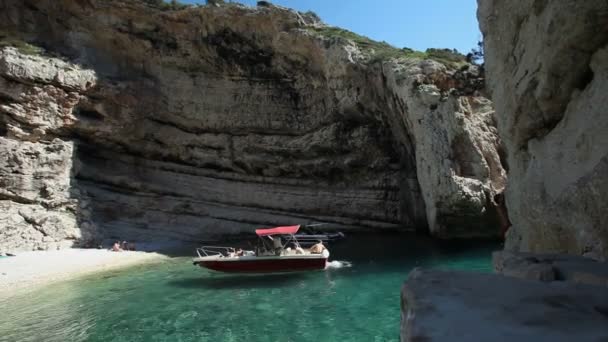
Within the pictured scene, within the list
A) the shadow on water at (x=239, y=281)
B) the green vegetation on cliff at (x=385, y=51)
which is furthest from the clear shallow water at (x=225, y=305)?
the green vegetation on cliff at (x=385, y=51)

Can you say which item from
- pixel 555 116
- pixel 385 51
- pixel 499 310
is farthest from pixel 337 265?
pixel 385 51

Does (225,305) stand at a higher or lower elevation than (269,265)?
lower

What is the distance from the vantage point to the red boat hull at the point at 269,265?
50.9ft

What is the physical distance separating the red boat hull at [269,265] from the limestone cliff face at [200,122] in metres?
9.59

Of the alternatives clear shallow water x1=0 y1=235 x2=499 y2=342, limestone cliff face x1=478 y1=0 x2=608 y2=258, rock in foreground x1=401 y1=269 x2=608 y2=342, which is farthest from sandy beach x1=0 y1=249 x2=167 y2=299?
limestone cliff face x1=478 y1=0 x2=608 y2=258

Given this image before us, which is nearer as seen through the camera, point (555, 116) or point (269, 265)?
point (555, 116)

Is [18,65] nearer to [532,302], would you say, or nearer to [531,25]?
[531,25]

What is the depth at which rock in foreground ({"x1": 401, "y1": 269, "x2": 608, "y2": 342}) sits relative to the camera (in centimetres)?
172

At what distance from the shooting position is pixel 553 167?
18.3 feet

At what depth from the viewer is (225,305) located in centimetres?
1130

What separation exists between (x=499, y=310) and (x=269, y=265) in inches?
557

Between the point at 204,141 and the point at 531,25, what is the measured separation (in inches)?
1004

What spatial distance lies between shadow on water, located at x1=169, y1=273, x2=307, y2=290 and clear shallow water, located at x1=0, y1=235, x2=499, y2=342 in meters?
0.04

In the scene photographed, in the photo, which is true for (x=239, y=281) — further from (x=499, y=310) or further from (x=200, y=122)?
(x=200, y=122)
